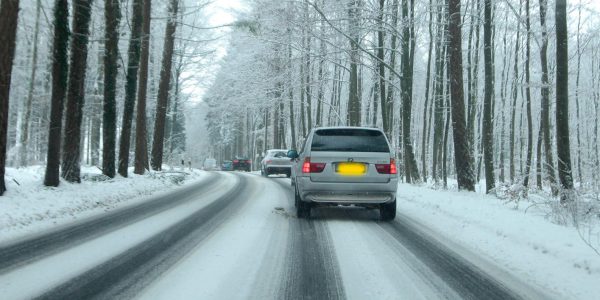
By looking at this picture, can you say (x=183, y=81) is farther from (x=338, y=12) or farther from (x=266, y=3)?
(x=338, y=12)

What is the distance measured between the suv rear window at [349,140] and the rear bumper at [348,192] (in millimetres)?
652

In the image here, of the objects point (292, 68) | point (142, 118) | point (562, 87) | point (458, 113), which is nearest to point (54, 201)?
point (142, 118)

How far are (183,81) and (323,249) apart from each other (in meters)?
33.4

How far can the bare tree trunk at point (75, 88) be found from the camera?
11492mm

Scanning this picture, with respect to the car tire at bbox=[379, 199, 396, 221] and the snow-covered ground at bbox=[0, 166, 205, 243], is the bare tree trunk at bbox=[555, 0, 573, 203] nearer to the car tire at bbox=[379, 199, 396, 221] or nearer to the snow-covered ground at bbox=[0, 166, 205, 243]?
the car tire at bbox=[379, 199, 396, 221]

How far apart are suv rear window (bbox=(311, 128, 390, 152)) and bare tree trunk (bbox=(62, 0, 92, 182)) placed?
671cm

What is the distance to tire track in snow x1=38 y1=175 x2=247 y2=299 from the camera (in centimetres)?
392

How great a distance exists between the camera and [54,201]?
9109 millimetres

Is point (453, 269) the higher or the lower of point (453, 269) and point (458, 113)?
the lower

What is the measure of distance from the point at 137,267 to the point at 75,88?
8.25 m

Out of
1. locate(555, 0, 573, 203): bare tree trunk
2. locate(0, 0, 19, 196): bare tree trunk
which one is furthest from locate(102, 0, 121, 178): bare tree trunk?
locate(555, 0, 573, 203): bare tree trunk

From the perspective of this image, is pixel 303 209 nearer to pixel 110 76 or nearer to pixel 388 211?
pixel 388 211

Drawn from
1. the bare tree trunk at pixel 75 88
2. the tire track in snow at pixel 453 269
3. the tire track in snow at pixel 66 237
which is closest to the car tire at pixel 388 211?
the tire track in snow at pixel 453 269

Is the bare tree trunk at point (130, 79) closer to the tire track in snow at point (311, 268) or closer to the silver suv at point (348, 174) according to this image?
the silver suv at point (348, 174)
